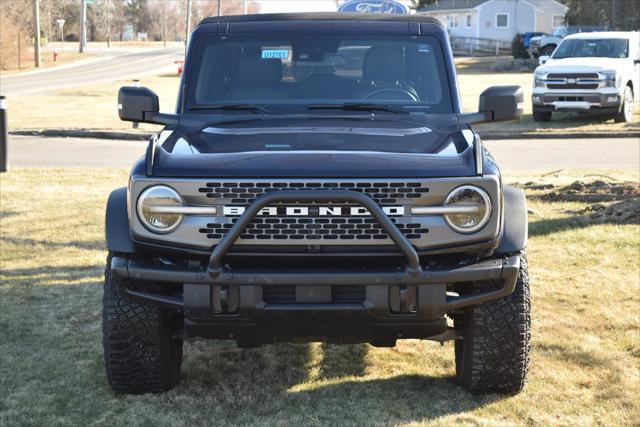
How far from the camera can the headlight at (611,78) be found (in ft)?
64.2

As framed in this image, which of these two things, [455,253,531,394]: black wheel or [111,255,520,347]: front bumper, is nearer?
[111,255,520,347]: front bumper

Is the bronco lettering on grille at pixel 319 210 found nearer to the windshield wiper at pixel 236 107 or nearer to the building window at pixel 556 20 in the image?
the windshield wiper at pixel 236 107

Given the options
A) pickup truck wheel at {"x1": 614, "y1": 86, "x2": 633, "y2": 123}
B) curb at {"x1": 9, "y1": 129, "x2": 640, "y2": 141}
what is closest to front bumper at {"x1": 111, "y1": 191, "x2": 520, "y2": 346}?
curb at {"x1": 9, "y1": 129, "x2": 640, "y2": 141}

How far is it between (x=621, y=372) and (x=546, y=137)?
1441cm

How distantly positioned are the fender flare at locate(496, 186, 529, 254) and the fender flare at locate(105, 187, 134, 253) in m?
1.70

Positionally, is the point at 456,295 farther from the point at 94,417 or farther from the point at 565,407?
the point at 94,417

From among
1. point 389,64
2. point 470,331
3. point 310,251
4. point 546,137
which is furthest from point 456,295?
point 546,137

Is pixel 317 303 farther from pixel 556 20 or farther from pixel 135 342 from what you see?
pixel 556 20

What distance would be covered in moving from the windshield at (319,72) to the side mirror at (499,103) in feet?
0.73

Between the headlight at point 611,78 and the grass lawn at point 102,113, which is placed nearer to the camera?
the headlight at point 611,78

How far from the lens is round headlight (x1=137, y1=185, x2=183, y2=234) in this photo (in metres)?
4.18

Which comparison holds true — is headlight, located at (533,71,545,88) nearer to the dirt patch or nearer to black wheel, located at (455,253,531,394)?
the dirt patch

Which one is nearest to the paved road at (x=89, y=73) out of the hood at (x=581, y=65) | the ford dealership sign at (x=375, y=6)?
the hood at (x=581, y=65)

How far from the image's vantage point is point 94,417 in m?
4.52
